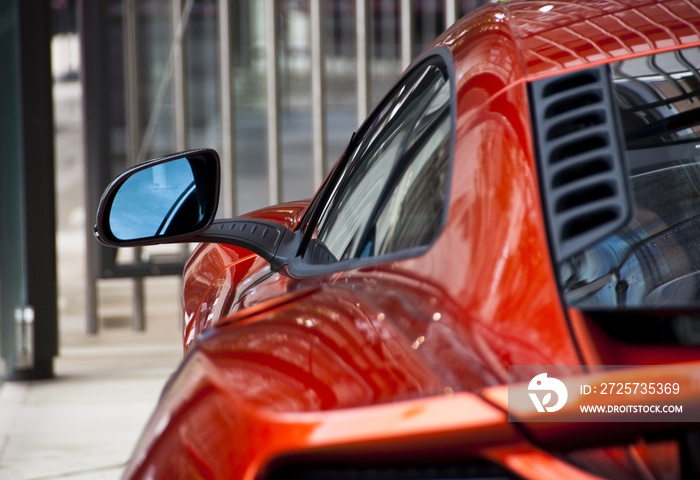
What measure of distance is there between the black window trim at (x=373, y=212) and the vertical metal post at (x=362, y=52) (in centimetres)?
357

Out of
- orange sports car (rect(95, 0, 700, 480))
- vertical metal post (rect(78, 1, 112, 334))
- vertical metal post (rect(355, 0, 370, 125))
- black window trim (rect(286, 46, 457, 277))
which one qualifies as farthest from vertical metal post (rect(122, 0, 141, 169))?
orange sports car (rect(95, 0, 700, 480))

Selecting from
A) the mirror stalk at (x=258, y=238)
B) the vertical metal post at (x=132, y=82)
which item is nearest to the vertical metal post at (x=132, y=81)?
the vertical metal post at (x=132, y=82)

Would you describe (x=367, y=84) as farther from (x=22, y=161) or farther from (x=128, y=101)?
(x=22, y=161)

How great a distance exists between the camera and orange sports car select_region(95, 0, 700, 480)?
3.02 feet

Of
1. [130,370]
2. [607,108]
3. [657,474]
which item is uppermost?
[607,108]

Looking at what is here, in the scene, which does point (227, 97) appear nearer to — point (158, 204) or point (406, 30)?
point (406, 30)

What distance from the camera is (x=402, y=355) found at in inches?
41.5

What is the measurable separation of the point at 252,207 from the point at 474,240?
739 centimetres

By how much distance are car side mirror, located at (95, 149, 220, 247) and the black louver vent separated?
846 mm

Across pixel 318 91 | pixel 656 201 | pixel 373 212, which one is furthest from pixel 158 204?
pixel 318 91

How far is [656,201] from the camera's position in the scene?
200 centimetres

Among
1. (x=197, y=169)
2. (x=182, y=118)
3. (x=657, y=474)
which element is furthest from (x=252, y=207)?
(x=657, y=474)

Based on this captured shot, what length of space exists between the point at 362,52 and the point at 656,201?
3.93 meters

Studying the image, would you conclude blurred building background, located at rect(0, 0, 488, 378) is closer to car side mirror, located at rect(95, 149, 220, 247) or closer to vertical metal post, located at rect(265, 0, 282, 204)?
vertical metal post, located at rect(265, 0, 282, 204)
